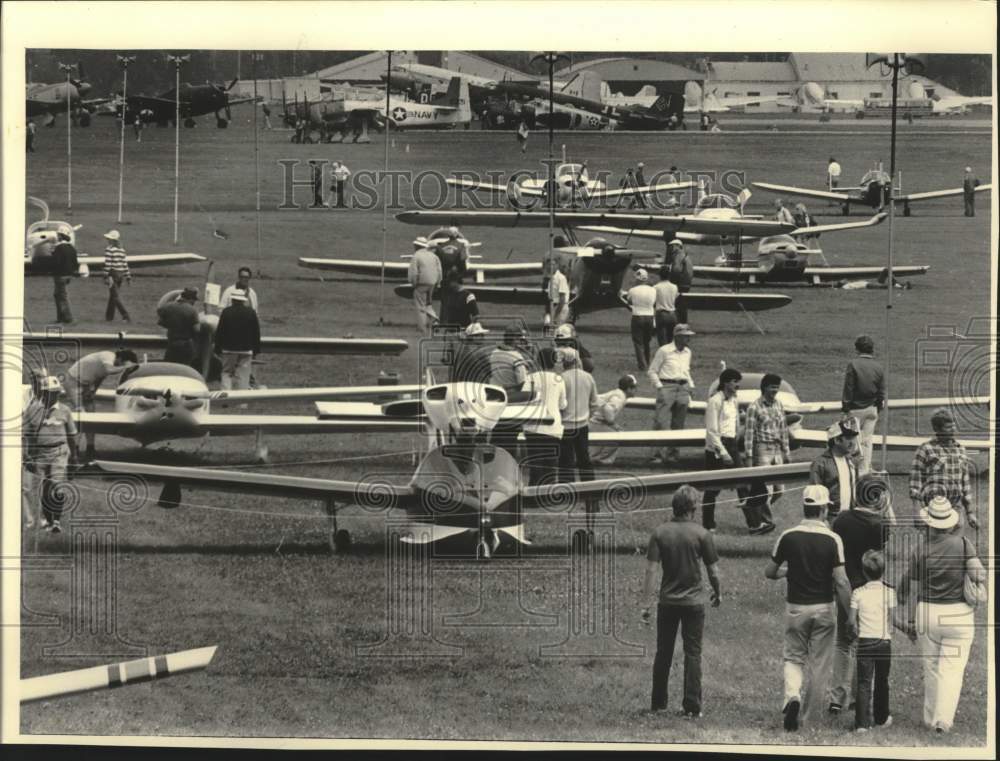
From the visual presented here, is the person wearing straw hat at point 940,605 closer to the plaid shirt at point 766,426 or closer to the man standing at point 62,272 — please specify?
the plaid shirt at point 766,426

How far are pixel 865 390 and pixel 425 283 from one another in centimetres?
448

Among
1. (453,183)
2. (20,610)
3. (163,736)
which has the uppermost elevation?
(453,183)

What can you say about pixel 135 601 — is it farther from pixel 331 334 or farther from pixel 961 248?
pixel 961 248

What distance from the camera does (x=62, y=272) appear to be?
1423 centimetres

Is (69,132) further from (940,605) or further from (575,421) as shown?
(940,605)

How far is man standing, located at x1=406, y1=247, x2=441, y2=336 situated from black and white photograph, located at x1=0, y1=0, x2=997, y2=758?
0.03 meters

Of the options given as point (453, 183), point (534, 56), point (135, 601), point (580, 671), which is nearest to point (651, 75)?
point (534, 56)

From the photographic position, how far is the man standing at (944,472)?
40.1ft

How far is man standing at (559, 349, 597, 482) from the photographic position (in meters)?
13.4

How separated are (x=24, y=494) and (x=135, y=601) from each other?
1.19 meters

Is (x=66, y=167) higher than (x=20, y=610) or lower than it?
higher

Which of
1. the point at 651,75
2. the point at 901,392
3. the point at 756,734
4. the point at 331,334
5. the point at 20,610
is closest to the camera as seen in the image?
the point at 756,734

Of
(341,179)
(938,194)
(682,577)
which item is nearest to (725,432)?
(682,577)

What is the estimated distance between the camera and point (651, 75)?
13164 millimetres
